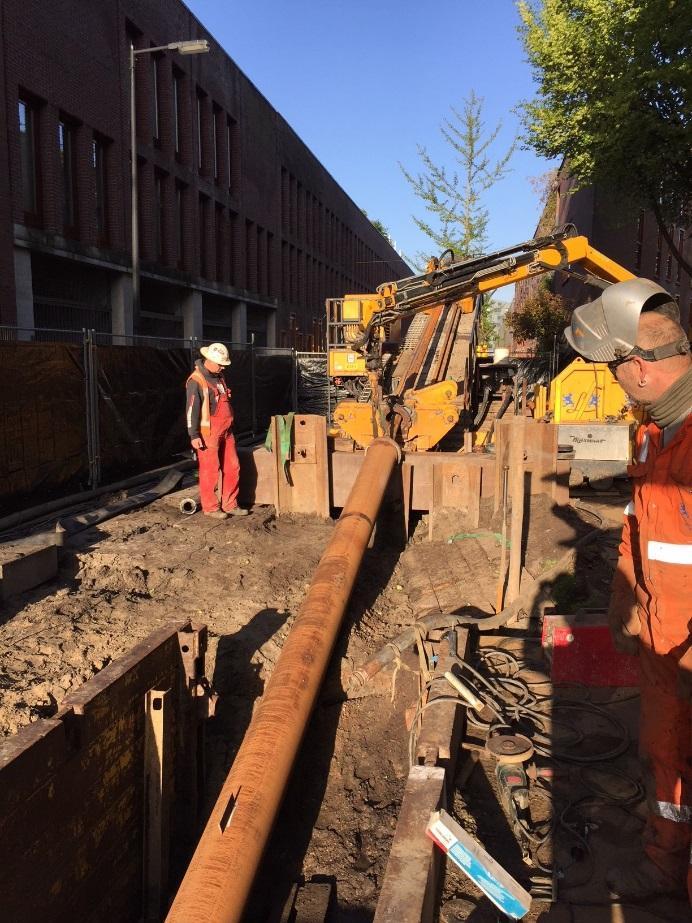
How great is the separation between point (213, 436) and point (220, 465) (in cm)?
48

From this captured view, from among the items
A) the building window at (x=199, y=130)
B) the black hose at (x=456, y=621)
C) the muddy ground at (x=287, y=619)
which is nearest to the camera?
the muddy ground at (x=287, y=619)

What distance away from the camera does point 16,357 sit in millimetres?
8273

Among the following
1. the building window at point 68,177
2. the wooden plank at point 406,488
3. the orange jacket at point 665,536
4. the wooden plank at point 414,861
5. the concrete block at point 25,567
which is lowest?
the wooden plank at point 414,861

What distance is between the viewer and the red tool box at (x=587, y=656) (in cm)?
427

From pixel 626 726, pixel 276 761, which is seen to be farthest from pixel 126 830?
pixel 626 726

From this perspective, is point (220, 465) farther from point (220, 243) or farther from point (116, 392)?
point (220, 243)

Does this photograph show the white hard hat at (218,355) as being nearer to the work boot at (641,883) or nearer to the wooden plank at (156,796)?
the wooden plank at (156,796)

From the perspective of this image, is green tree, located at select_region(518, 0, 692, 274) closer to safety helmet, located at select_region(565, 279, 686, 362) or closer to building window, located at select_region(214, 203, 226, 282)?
safety helmet, located at select_region(565, 279, 686, 362)

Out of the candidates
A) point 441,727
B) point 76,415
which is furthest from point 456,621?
point 76,415

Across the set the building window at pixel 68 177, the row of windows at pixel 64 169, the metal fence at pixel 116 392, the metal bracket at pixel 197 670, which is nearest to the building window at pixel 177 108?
the row of windows at pixel 64 169

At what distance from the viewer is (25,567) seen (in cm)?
577

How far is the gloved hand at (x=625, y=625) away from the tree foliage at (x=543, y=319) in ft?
79.2

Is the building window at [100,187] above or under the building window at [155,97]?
under

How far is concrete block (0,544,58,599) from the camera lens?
5578mm
